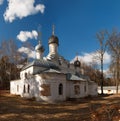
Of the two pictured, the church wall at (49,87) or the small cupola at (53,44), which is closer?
the church wall at (49,87)

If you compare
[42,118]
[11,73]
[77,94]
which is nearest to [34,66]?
[77,94]

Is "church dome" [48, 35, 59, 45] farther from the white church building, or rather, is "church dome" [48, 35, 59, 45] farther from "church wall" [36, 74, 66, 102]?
"church wall" [36, 74, 66, 102]

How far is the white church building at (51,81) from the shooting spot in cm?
2670

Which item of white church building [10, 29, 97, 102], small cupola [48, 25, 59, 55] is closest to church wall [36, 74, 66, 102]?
white church building [10, 29, 97, 102]

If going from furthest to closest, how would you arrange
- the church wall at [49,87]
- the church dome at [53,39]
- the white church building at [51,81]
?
the church dome at [53,39], the white church building at [51,81], the church wall at [49,87]

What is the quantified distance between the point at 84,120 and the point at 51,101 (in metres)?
11.6

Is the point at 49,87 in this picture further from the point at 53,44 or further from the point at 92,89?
the point at 92,89

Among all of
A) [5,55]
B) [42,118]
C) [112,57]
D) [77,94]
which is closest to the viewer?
[42,118]

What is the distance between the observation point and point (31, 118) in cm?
1588

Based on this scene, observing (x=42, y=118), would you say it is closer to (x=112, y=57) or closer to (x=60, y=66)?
(x=60, y=66)

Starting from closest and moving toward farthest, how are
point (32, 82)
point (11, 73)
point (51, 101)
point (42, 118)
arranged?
point (42, 118), point (51, 101), point (32, 82), point (11, 73)

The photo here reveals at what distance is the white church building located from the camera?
2670 centimetres

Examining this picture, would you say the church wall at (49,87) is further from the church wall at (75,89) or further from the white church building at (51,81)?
the church wall at (75,89)

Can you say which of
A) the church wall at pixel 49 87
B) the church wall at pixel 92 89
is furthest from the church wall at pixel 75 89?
the church wall at pixel 92 89
